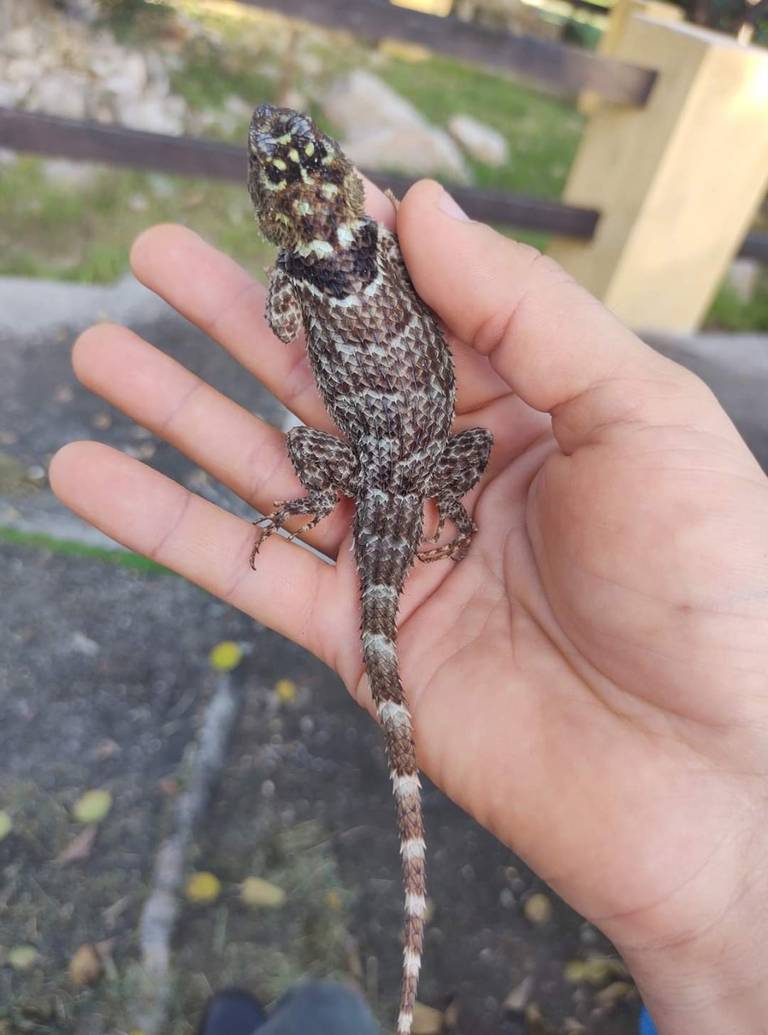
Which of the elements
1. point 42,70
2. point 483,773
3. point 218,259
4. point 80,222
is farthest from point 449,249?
point 42,70

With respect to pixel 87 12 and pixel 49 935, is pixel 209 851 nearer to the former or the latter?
pixel 49 935

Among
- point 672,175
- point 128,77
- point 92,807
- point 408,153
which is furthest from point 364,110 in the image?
point 92,807

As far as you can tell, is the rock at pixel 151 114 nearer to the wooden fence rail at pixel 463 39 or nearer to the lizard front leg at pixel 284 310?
the wooden fence rail at pixel 463 39

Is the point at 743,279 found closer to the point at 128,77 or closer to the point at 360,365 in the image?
the point at 128,77

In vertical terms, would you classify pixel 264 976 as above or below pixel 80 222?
below

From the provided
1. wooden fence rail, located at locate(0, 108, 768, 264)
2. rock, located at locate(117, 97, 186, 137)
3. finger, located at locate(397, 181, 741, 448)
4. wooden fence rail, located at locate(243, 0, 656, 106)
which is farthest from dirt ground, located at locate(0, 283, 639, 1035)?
rock, located at locate(117, 97, 186, 137)

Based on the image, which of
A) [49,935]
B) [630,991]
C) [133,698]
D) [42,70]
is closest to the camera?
[49,935]
